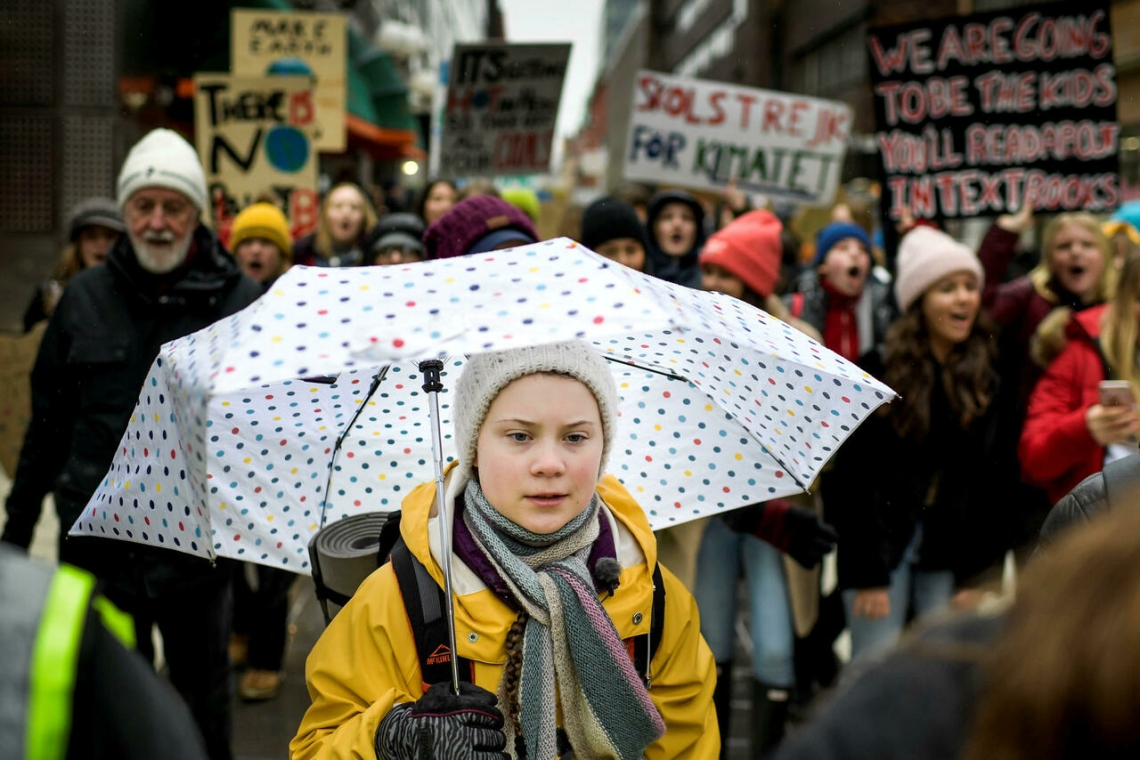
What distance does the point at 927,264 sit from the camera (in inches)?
171

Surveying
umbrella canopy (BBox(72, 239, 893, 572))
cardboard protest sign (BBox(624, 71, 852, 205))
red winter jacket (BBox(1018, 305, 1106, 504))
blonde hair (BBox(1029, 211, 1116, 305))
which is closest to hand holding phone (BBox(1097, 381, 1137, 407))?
red winter jacket (BBox(1018, 305, 1106, 504))

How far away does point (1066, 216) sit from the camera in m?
5.47

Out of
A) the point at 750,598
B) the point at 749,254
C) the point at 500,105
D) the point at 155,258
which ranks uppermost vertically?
the point at 500,105

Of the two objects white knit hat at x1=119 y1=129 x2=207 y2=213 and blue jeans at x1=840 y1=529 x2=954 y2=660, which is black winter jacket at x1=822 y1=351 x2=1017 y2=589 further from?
white knit hat at x1=119 y1=129 x2=207 y2=213

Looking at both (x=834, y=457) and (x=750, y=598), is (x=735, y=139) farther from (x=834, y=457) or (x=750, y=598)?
(x=750, y=598)

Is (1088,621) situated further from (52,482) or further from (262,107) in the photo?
(262,107)

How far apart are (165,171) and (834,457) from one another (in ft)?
8.13

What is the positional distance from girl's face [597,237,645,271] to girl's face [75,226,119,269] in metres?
2.53

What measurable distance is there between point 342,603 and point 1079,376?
2.80m

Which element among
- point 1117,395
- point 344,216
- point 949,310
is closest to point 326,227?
point 344,216

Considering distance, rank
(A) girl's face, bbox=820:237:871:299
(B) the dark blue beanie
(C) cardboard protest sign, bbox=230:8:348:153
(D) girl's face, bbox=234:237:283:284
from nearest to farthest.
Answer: (A) girl's face, bbox=820:237:871:299 → (B) the dark blue beanie → (D) girl's face, bbox=234:237:283:284 → (C) cardboard protest sign, bbox=230:8:348:153

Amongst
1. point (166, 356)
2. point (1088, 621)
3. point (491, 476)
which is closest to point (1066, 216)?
point (491, 476)

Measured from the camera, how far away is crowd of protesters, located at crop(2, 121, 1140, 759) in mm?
3643

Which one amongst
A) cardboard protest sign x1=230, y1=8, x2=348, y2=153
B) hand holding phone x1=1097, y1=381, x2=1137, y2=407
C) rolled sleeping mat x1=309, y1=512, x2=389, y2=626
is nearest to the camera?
rolled sleeping mat x1=309, y1=512, x2=389, y2=626
